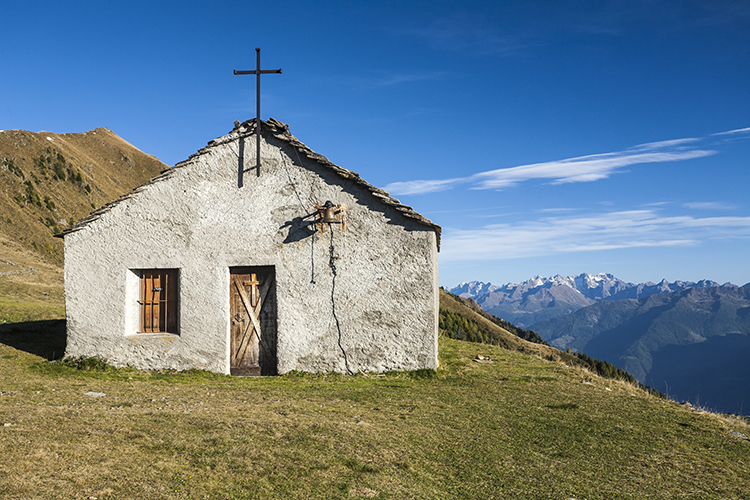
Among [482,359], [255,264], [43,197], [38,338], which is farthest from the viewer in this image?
[43,197]

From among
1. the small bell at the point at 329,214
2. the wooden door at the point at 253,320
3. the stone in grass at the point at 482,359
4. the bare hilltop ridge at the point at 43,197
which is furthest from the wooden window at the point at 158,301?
the bare hilltop ridge at the point at 43,197

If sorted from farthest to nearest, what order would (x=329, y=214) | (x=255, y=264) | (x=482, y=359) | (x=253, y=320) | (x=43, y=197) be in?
(x=43, y=197) < (x=482, y=359) < (x=253, y=320) < (x=255, y=264) < (x=329, y=214)

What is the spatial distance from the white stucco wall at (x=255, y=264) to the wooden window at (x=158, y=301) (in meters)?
0.24

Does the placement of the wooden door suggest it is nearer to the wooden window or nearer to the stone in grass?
the wooden window

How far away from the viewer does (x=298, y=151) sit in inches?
443

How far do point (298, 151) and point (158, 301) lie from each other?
480cm

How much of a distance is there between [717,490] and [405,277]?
6888 millimetres

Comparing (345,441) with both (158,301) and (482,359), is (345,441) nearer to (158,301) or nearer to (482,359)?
(158,301)

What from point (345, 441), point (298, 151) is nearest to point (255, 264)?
point (298, 151)

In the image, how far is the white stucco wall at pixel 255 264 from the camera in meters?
11.0

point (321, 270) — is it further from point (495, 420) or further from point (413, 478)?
point (413, 478)

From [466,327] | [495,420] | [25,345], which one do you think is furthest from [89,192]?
[495,420]

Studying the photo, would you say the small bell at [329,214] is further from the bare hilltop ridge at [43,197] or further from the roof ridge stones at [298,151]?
the bare hilltop ridge at [43,197]

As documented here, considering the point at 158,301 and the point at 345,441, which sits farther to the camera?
the point at 158,301
